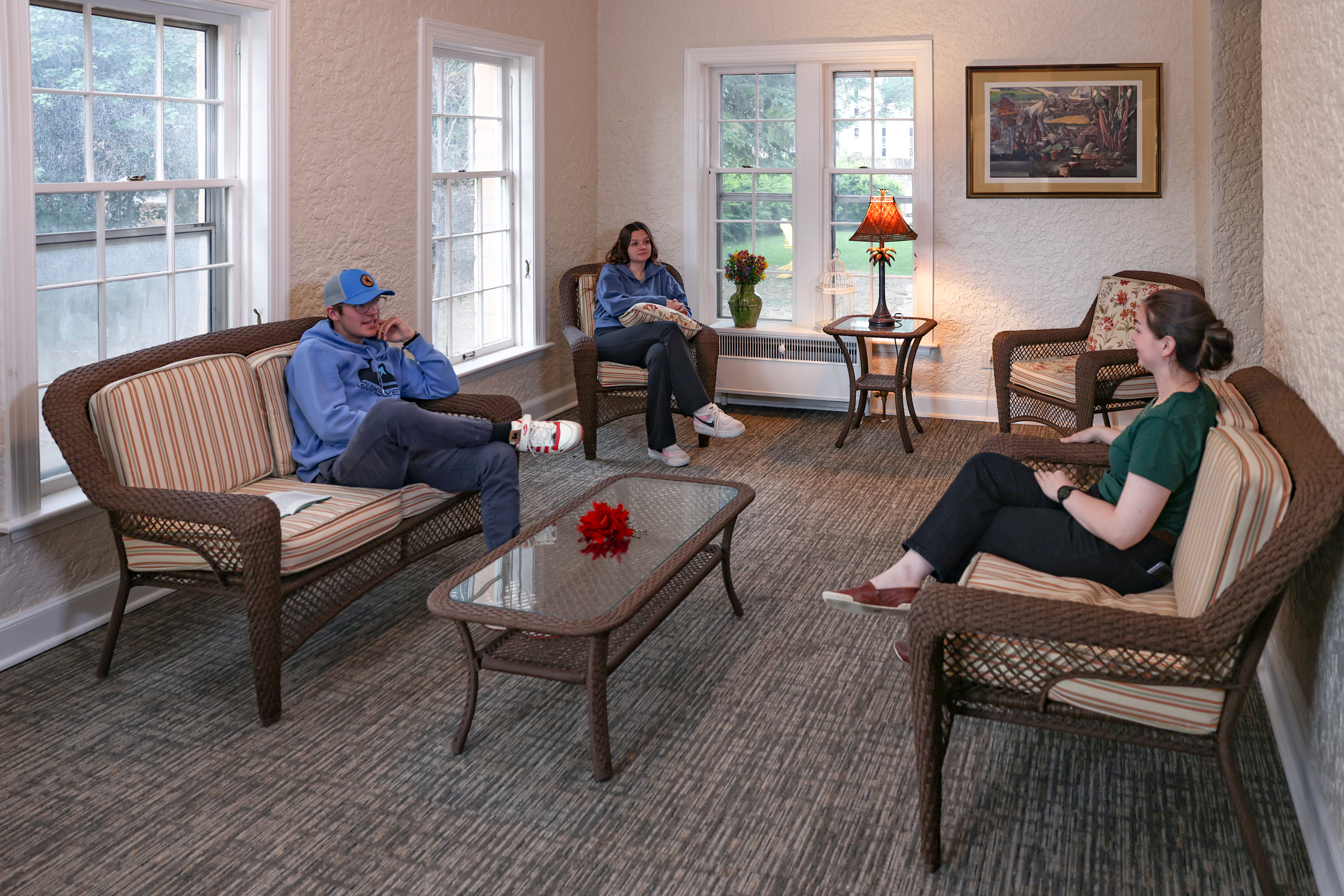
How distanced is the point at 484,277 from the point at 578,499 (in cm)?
277

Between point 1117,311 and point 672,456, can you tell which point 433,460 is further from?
point 1117,311

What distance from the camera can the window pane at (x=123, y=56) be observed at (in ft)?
12.1

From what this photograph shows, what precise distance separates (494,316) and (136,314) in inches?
100

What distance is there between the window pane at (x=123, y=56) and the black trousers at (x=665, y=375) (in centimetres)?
260

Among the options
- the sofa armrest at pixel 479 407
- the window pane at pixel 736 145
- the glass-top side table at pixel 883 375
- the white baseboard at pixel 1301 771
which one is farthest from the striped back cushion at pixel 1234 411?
the window pane at pixel 736 145

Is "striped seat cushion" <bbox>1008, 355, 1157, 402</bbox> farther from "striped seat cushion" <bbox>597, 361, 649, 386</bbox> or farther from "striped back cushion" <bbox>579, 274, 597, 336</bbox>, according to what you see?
"striped back cushion" <bbox>579, 274, 597, 336</bbox>

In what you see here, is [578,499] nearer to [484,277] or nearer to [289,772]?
[289,772]

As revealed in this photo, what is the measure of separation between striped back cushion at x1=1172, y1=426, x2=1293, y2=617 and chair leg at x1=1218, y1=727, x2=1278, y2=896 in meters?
0.28

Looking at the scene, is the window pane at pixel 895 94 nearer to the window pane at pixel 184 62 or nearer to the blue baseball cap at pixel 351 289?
the blue baseball cap at pixel 351 289

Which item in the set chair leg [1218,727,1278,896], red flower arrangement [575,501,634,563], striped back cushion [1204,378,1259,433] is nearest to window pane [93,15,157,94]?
red flower arrangement [575,501,634,563]

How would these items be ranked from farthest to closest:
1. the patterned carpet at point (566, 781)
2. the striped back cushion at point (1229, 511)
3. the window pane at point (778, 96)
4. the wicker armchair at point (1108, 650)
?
1. the window pane at point (778, 96)
2. the patterned carpet at point (566, 781)
3. the striped back cushion at point (1229, 511)
4. the wicker armchair at point (1108, 650)

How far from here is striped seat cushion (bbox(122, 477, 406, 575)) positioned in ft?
10.4

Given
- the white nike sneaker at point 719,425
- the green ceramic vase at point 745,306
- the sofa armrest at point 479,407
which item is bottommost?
the white nike sneaker at point 719,425

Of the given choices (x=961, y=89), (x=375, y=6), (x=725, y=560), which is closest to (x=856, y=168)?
(x=961, y=89)
